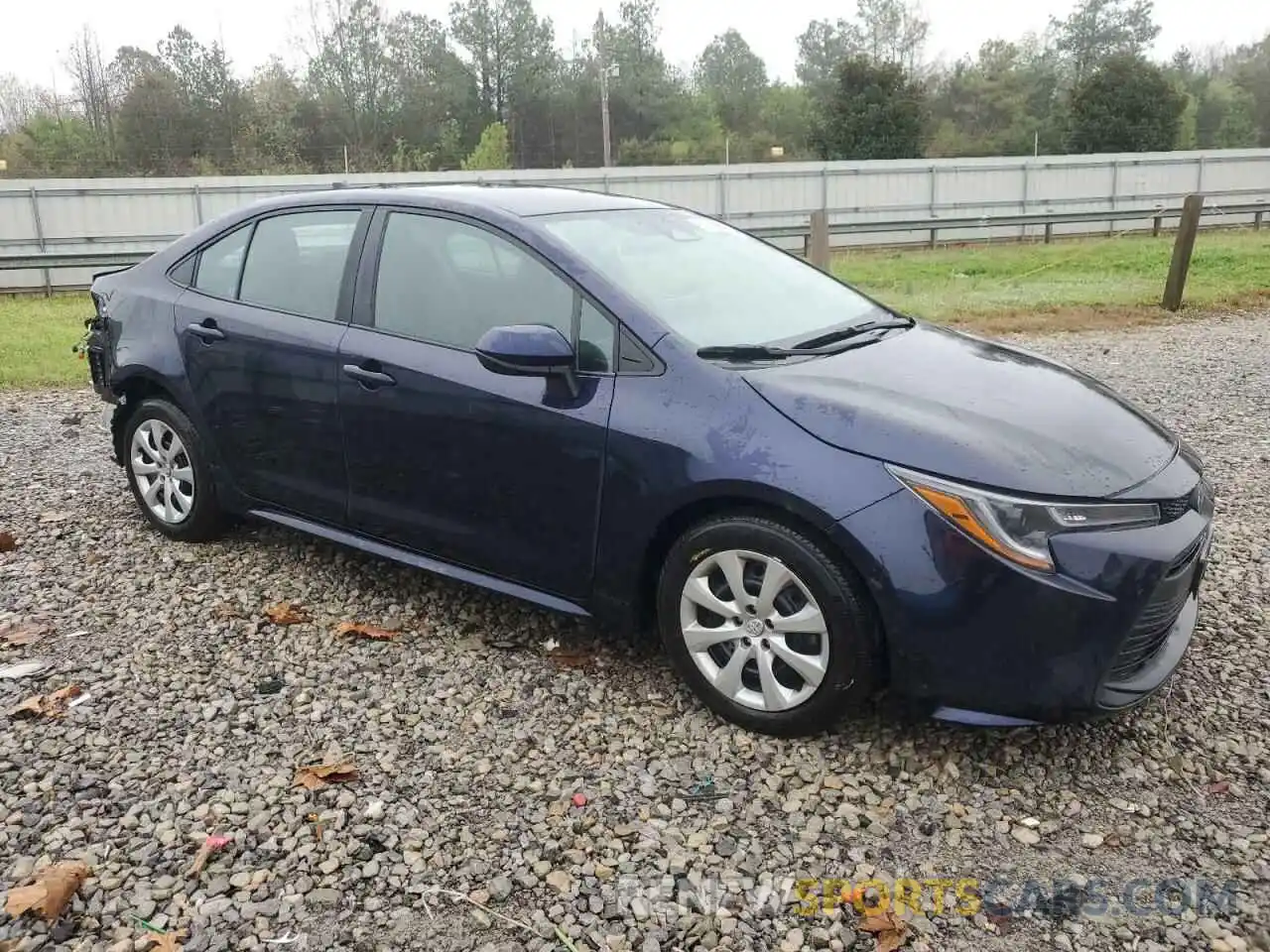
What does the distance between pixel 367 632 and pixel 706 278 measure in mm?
1866

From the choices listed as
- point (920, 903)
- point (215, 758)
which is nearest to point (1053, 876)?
point (920, 903)

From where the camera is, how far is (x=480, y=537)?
3.84 m

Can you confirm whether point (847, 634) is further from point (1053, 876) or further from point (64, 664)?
point (64, 664)

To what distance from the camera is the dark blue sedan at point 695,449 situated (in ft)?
9.70

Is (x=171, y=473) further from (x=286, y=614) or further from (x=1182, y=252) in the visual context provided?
(x=1182, y=252)

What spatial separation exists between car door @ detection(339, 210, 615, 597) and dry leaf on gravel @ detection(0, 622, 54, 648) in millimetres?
1271

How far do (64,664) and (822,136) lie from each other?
122 feet

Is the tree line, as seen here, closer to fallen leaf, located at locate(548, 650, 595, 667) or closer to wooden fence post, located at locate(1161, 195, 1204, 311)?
wooden fence post, located at locate(1161, 195, 1204, 311)

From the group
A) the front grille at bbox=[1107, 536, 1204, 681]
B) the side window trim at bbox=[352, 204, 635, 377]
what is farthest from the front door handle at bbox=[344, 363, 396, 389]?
the front grille at bbox=[1107, 536, 1204, 681]

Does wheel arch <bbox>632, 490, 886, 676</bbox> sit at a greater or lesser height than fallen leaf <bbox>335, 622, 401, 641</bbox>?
greater

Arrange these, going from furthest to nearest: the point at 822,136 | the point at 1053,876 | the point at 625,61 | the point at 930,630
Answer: the point at 625,61 < the point at 822,136 < the point at 930,630 < the point at 1053,876

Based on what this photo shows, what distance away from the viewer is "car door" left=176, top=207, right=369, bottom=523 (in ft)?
13.8

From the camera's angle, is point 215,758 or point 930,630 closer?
point 930,630

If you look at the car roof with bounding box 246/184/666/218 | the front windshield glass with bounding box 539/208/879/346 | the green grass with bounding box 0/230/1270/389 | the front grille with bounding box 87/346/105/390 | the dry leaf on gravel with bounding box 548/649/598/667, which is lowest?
the dry leaf on gravel with bounding box 548/649/598/667
